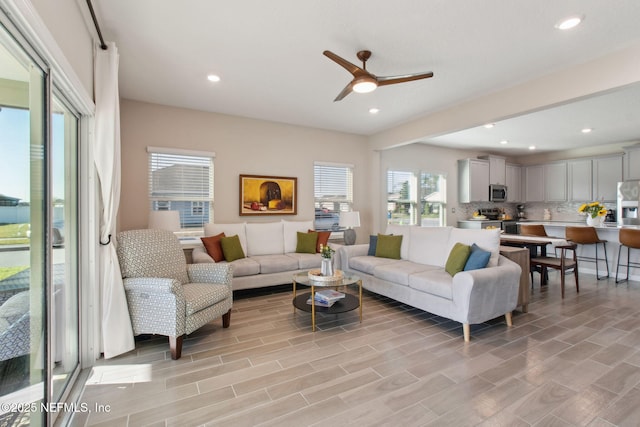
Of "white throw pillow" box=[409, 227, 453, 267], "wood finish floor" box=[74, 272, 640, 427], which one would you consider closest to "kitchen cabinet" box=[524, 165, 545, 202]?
"wood finish floor" box=[74, 272, 640, 427]

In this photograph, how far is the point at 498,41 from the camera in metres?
→ 2.70

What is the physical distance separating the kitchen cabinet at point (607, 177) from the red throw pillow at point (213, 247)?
819 centimetres

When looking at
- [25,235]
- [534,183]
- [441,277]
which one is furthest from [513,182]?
[25,235]

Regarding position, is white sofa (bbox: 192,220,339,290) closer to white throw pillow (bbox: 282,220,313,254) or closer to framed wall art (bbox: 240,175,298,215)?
white throw pillow (bbox: 282,220,313,254)

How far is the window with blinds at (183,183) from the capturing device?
14.3 ft

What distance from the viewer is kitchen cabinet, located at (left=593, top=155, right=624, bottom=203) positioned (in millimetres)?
6491

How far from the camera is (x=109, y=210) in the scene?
2.52 metres

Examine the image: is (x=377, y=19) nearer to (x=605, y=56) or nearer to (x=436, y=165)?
(x=605, y=56)

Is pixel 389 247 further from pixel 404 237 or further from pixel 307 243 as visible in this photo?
pixel 307 243

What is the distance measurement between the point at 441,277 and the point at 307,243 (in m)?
2.25

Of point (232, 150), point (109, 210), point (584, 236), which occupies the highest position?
point (232, 150)

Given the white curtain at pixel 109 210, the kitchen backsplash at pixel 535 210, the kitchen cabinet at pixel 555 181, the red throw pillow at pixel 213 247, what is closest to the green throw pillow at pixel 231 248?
the red throw pillow at pixel 213 247

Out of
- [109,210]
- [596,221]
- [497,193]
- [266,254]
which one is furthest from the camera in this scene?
[497,193]

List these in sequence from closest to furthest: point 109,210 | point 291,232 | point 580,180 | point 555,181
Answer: point 109,210, point 291,232, point 580,180, point 555,181
